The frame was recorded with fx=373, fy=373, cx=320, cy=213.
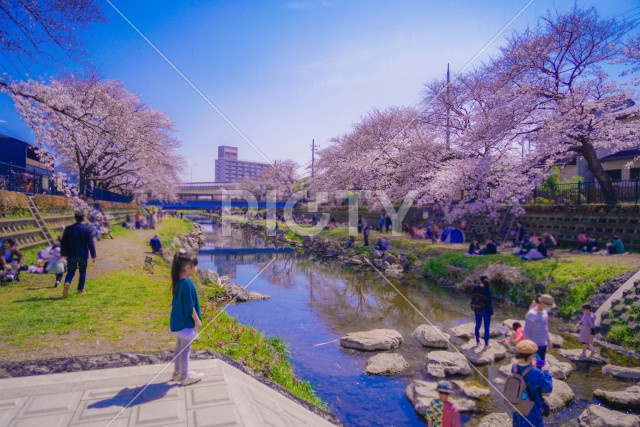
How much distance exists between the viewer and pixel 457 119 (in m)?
23.6

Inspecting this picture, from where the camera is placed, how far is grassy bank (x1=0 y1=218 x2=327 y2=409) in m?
6.14

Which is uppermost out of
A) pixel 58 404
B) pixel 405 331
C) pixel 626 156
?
pixel 626 156

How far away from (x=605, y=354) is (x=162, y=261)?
17.8 metres

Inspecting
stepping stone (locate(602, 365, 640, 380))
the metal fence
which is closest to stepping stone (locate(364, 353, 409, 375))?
stepping stone (locate(602, 365, 640, 380))

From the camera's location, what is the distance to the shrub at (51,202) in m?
17.6

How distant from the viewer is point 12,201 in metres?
14.8

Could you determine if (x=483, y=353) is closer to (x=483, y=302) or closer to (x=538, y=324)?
(x=483, y=302)

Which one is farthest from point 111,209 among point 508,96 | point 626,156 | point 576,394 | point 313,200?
point 626,156

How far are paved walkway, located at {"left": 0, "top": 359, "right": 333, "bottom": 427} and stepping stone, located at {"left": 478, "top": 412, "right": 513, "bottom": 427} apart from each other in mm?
2973

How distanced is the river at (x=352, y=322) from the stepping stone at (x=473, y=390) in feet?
0.58

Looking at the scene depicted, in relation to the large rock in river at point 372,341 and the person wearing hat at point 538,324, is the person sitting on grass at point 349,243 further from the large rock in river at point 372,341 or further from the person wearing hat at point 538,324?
the person wearing hat at point 538,324

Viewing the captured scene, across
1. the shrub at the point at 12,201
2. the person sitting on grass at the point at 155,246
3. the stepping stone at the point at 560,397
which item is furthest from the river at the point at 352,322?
the shrub at the point at 12,201

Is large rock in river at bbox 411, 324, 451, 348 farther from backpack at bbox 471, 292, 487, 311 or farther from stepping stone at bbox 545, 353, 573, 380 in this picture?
stepping stone at bbox 545, 353, 573, 380

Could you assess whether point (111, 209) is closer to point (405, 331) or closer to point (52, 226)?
point (52, 226)
